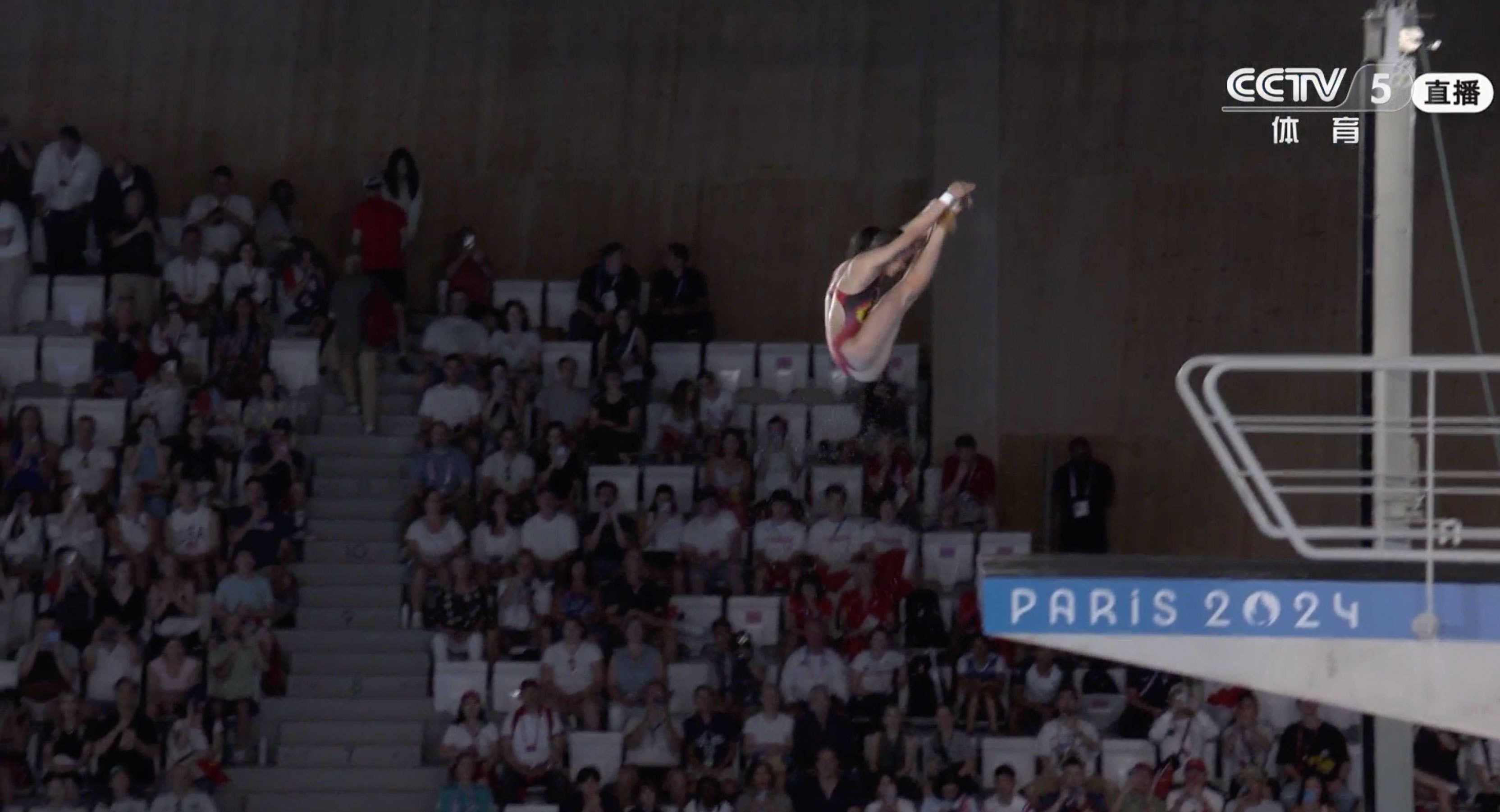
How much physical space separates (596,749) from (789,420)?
3624 millimetres

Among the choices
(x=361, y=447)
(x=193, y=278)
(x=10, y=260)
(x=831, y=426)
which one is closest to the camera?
(x=831, y=426)

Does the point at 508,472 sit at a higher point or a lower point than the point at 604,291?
lower

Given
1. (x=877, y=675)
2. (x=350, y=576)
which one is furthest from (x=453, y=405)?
(x=877, y=675)

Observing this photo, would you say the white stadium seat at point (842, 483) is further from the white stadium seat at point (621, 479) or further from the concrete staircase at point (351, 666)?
the concrete staircase at point (351, 666)

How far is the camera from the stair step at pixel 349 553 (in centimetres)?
1542

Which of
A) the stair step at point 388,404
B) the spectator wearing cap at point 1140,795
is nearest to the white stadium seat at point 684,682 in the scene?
the spectator wearing cap at point 1140,795

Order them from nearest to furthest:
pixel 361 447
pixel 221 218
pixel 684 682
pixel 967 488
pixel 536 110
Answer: pixel 684 682 < pixel 967 488 < pixel 361 447 < pixel 221 218 < pixel 536 110

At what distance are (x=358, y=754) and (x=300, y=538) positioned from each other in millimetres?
2111

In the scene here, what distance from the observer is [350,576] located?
15.3 m

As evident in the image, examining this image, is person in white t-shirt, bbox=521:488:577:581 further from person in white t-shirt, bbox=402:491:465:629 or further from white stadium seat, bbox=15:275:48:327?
white stadium seat, bbox=15:275:48:327

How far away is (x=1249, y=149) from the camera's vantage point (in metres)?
17.7

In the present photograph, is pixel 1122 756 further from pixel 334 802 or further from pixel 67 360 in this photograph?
pixel 67 360

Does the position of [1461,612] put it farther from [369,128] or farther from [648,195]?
[369,128]

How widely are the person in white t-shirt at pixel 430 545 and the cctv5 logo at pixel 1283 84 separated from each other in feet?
26.0
